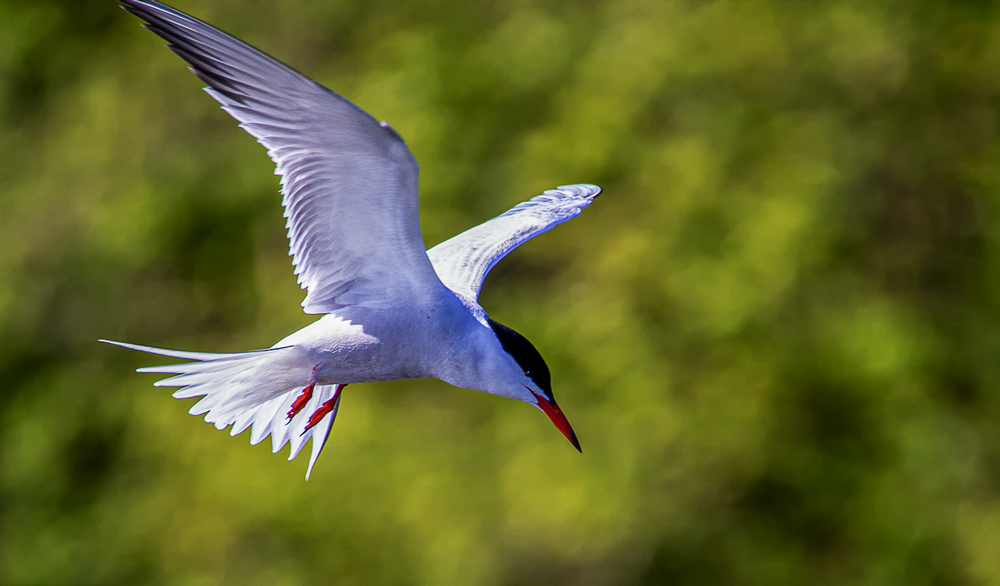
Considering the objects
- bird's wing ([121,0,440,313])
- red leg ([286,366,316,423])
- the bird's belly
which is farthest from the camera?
red leg ([286,366,316,423])

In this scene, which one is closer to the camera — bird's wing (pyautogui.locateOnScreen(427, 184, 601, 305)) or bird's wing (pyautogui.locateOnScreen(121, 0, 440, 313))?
bird's wing (pyautogui.locateOnScreen(121, 0, 440, 313))

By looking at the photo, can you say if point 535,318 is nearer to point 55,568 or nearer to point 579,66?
point 579,66

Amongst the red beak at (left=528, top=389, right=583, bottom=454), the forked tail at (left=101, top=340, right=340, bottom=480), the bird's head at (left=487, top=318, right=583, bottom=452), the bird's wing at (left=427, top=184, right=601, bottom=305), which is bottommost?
the red beak at (left=528, top=389, right=583, bottom=454)

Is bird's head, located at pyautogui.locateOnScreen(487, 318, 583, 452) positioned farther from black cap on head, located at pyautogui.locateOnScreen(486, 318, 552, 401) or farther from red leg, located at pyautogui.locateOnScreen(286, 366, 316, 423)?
red leg, located at pyautogui.locateOnScreen(286, 366, 316, 423)

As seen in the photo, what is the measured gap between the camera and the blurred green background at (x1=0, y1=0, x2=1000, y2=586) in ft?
19.0

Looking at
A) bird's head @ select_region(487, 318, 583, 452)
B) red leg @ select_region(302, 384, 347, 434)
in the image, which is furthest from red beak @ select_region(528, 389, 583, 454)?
red leg @ select_region(302, 384, 347, 434)

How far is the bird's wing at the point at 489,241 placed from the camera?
9.10 ft

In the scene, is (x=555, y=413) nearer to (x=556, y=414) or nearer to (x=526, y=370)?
(x=556, y=414)

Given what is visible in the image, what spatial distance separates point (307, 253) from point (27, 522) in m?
6.81

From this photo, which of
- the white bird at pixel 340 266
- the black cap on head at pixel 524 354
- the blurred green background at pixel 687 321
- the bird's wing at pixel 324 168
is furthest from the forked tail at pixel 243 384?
the blurred green background at pixel 687 321

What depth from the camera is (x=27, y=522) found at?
313 inches

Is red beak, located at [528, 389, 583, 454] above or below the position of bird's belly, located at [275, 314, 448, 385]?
below

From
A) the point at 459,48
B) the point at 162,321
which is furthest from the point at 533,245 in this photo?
the point at 162,321

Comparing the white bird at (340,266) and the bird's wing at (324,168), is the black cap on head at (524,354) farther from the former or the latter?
the bird's wing at (324,168)
